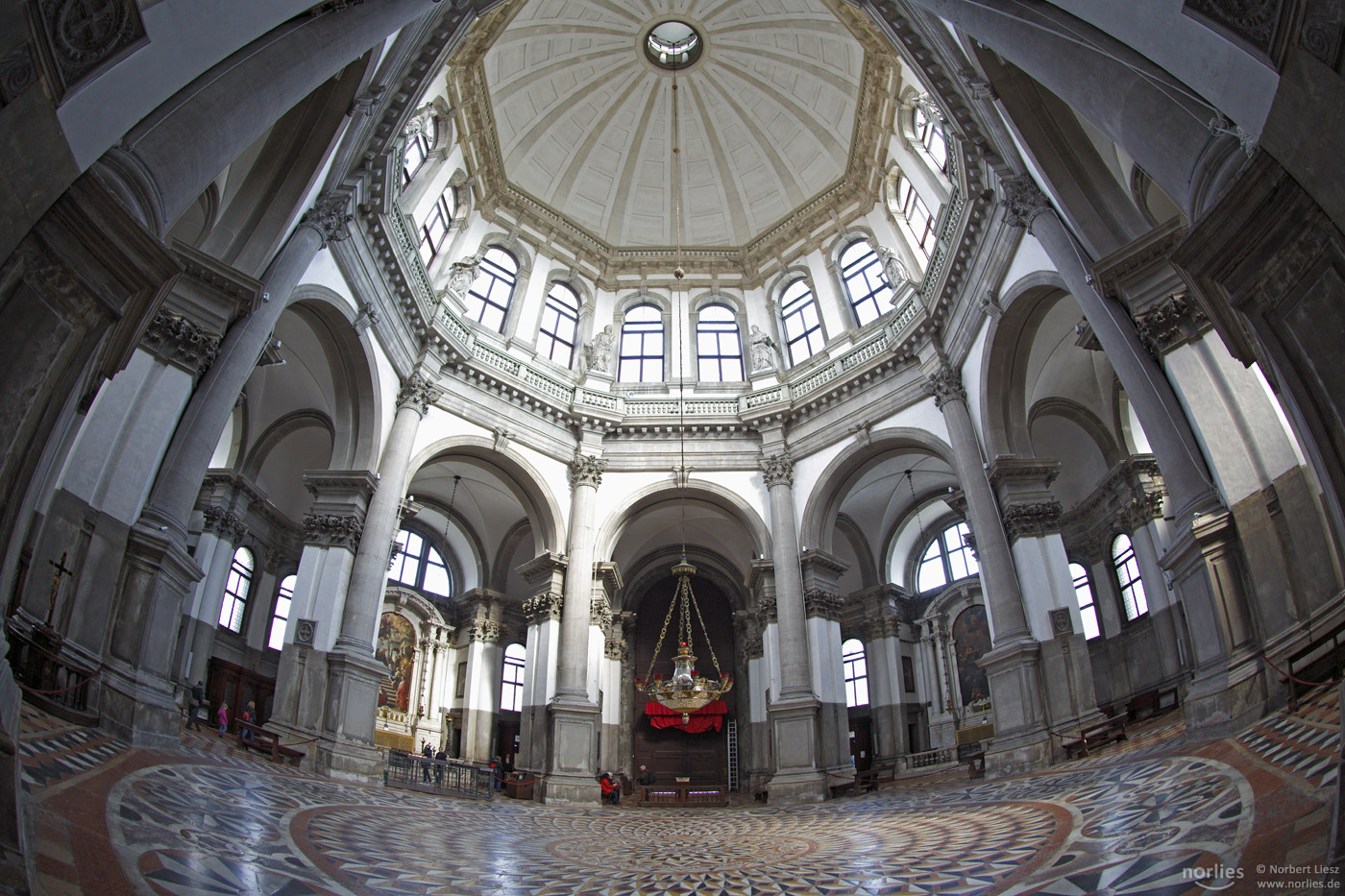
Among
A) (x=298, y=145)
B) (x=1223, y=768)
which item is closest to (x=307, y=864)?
(x=1223, y=768)

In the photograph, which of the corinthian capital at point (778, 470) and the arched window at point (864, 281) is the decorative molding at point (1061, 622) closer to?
the corinthian capital at point (778, 470)

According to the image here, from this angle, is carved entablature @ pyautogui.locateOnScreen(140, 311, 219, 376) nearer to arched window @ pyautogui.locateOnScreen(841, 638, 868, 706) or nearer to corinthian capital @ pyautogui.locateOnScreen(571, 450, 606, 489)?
corinthian capital @ pyautogui.locateOnScreen(571, 450, 606, 489)

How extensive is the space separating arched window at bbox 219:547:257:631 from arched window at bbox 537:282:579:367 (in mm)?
9385

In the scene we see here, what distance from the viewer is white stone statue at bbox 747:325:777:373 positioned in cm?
2230

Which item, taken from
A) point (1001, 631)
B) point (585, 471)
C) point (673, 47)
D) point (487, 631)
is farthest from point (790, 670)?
point (673, 47)

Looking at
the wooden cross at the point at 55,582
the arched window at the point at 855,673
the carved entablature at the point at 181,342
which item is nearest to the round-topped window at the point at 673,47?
the carved entablature at the point at 181,342

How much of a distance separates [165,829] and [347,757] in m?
8.82

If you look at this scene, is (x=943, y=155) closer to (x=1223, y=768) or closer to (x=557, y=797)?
(x=1223, y=768)

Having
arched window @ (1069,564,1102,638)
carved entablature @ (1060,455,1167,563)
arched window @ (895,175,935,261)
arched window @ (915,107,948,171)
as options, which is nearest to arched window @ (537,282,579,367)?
arched window @ (895,175,935,261)

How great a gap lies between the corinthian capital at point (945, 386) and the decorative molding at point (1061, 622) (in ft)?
16.7

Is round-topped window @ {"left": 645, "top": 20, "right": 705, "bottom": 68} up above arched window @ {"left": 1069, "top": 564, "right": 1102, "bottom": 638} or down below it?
above

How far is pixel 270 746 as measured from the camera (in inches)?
468

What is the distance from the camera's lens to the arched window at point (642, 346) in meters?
23.3

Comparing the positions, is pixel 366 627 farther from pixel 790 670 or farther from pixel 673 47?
pixel 673 47
